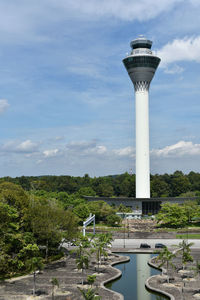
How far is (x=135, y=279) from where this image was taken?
166 feet

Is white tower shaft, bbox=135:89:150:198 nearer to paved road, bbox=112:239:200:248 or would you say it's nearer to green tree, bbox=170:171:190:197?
paved road, bbox=112:239:200:248

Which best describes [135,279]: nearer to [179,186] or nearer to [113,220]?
[113,220]

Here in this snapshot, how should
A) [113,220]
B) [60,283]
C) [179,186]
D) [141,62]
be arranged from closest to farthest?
[60,283]
[113,220]
[141,62]
[179,186]

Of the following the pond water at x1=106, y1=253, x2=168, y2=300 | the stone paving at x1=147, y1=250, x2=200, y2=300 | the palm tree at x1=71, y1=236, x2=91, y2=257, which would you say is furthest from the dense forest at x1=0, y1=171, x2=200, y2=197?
the stone paving at x1=147, y1=250, x2=200, y2=300

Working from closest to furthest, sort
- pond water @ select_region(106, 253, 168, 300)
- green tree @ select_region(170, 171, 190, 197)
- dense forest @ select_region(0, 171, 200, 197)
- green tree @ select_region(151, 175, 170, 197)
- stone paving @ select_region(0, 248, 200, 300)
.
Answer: stone paving @ select_region(0, 248, 200, 300), pond water @ select_region(106, 253, 168, 300), dense forest @ select_region(0, 171, 200, 197), green tree @ select_region(151, 175, 170, 197), green tree @ select_region(170, 171, 190, 197)

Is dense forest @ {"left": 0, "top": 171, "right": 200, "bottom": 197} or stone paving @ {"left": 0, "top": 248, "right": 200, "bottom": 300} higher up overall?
dense forest @ {"left": 0, "top": 171, "right": 200, "bottom": 197}

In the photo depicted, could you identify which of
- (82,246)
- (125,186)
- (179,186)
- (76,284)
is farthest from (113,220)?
(179,186)

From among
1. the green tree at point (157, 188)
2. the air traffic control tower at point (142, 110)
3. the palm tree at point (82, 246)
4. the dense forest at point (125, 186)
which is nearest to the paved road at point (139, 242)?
the palm tree at point (82, 246)

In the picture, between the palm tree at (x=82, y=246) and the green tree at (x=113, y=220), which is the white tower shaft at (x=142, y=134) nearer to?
the green tree at (x=113, y=220)

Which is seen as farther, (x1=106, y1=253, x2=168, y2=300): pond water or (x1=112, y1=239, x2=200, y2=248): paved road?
(x1=112, y1=239, x2=200, y2=248): paved road

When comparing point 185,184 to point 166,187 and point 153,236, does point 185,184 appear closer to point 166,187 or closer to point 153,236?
point 166,187

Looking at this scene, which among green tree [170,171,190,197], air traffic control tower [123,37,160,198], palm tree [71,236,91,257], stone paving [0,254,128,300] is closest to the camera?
stone paving [0,254,128,300]

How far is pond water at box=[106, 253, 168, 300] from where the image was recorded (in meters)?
43.7

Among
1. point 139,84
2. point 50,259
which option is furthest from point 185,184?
point 50,259
